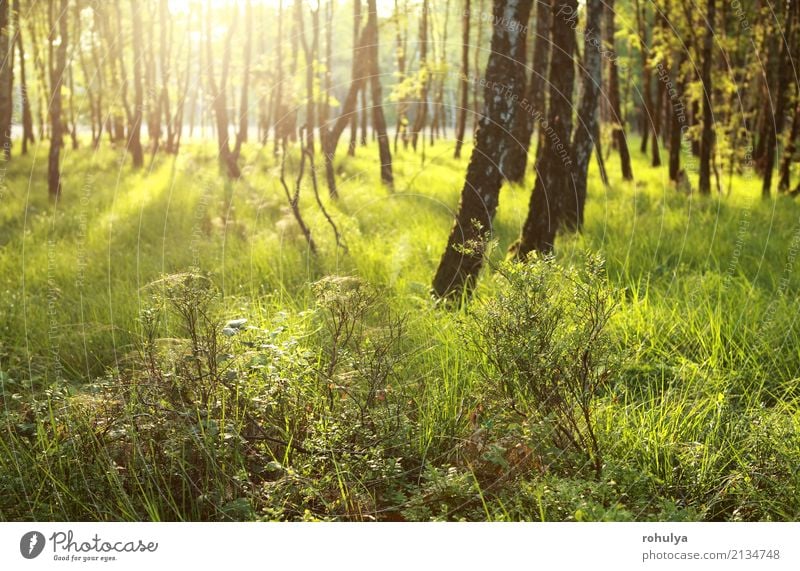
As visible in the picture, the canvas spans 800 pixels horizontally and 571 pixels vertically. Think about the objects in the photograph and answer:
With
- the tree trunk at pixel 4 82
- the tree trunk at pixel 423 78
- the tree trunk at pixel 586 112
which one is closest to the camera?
the tree trunk at pixel 4 82

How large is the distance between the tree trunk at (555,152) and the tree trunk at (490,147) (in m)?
0.80

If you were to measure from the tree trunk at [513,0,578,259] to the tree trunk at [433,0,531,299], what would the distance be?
31.3 inches

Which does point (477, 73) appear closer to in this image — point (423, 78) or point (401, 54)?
point (401, 54)

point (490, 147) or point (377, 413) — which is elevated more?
point (490, 147)

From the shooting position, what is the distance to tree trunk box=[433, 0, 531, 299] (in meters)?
5.41

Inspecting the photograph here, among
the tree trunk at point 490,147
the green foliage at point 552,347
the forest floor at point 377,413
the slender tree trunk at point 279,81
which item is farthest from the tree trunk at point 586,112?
the green foliage at point 552,347

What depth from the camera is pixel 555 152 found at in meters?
6.59

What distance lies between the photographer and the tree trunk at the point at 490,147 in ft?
17.7

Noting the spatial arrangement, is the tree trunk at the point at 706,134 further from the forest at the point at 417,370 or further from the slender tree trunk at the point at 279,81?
the slender tree trunk at the point at 279,81

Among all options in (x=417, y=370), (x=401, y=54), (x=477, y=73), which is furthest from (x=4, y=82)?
(x=477, y=73)

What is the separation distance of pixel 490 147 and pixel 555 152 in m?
1.32

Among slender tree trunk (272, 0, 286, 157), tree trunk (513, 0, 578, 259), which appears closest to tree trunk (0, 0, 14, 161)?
slender tree trunk (272, 0, 286, 157)

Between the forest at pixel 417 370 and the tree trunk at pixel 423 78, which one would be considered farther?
the tree trunk at pixel 423 78
